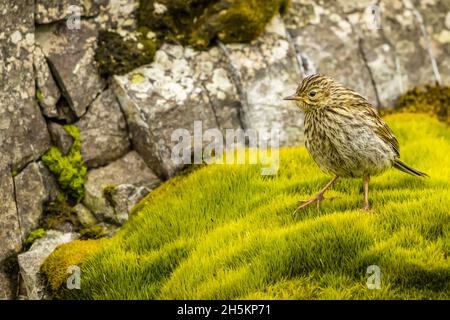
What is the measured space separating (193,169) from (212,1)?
9.27 ft

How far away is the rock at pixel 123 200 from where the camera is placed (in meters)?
11.1

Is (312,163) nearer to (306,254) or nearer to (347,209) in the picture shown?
(347,209)

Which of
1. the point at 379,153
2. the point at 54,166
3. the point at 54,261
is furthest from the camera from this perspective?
the point at 54,166

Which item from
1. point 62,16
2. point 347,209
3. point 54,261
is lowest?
point 54,261

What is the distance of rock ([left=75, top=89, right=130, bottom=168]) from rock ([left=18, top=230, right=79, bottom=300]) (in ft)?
4.23

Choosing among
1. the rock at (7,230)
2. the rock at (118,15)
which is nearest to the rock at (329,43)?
the rock at (118,15)

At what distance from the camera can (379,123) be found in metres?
9.44

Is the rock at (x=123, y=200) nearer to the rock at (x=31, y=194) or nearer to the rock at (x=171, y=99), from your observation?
the rock at (x=171, y=99)

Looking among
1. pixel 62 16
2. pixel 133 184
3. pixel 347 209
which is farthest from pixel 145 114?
pixel 347 209

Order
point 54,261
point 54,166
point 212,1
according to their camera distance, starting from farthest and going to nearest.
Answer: point 212,1 < point 54,166 < point 54,261

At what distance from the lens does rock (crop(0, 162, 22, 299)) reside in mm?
10156

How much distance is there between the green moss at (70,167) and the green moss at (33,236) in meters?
0.77

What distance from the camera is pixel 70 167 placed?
1096cm

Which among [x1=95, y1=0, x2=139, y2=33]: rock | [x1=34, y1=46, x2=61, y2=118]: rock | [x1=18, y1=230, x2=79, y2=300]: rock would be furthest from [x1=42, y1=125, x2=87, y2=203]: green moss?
[x1=95, y1=0, x2=139, y2=33]: rock
